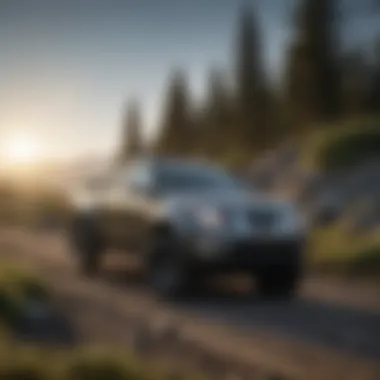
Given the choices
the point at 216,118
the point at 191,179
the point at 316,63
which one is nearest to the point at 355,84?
the point at 316,63

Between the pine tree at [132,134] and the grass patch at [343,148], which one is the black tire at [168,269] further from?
the pine tree at [132,134]

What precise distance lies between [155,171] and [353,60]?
103 ft

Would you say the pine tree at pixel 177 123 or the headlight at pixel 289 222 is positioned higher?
the pine tree at pixel 177 123

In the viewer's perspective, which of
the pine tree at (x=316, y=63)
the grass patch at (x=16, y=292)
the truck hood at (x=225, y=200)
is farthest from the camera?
the pine tree at (x=316, y=63)

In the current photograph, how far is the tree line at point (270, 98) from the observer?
46406 millimetres

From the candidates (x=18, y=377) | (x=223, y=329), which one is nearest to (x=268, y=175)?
(x=223, y=329)

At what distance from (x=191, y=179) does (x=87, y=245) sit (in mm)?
2541

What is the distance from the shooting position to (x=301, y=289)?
15633mm

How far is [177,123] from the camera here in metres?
69.9

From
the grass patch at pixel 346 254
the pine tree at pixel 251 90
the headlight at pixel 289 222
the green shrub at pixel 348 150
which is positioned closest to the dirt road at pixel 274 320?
the grass patch at pixel 346 254

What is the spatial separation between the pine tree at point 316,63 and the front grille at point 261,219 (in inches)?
1276

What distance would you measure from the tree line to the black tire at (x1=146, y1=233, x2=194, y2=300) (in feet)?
85.9

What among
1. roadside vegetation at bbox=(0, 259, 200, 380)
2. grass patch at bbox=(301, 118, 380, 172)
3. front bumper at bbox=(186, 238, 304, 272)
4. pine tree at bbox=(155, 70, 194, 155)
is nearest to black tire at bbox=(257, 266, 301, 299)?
front bumper at bbox=(186, 238, 304, 272)

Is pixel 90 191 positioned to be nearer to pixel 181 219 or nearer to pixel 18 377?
pixel 181 219
